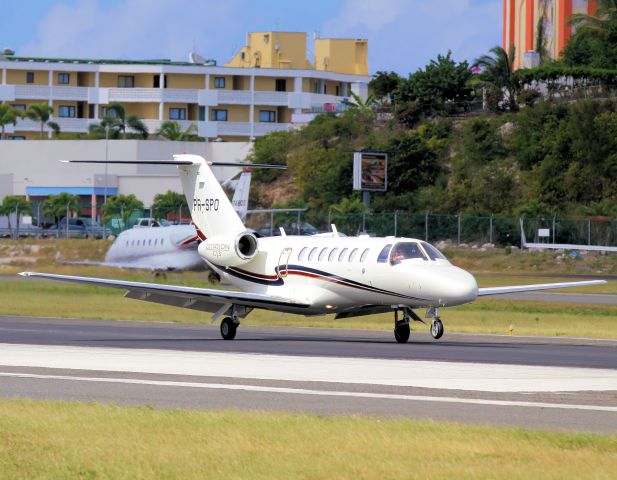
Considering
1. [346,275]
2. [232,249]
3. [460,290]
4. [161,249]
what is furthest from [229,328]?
[161,249]

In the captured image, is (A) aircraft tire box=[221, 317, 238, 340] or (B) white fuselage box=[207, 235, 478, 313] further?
(A) aircraft tire box=[221, 317, 238, 340]

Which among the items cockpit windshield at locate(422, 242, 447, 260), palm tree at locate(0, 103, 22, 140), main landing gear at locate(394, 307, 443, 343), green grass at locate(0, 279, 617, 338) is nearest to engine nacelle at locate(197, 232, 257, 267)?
main landing gear at locate(394, 307, 443, 343)

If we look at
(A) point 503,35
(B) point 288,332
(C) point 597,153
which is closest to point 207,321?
(B) point 288,332

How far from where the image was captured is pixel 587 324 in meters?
37.8

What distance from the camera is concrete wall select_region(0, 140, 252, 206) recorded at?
109438 millimetres

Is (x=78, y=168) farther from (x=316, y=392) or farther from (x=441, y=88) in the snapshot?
(x=316, y=392)

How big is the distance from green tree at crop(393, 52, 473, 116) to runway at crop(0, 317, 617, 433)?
227ft

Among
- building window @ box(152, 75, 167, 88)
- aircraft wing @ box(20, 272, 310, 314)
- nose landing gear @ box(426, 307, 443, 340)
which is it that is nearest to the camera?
nose landing gear @ box(426, 307, 443, 340)

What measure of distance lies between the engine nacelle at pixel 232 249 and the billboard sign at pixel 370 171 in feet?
166

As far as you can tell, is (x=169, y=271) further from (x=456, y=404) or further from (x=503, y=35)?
(x=503, y=35)

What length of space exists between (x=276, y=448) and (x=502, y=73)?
85454mm

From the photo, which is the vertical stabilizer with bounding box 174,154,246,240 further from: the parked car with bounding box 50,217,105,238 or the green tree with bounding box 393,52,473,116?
the green tree with bounding box 393,52,473,116

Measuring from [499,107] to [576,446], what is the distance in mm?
84828

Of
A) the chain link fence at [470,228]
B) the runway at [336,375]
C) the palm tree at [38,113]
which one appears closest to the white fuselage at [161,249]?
the chain link fence at [470,228]
